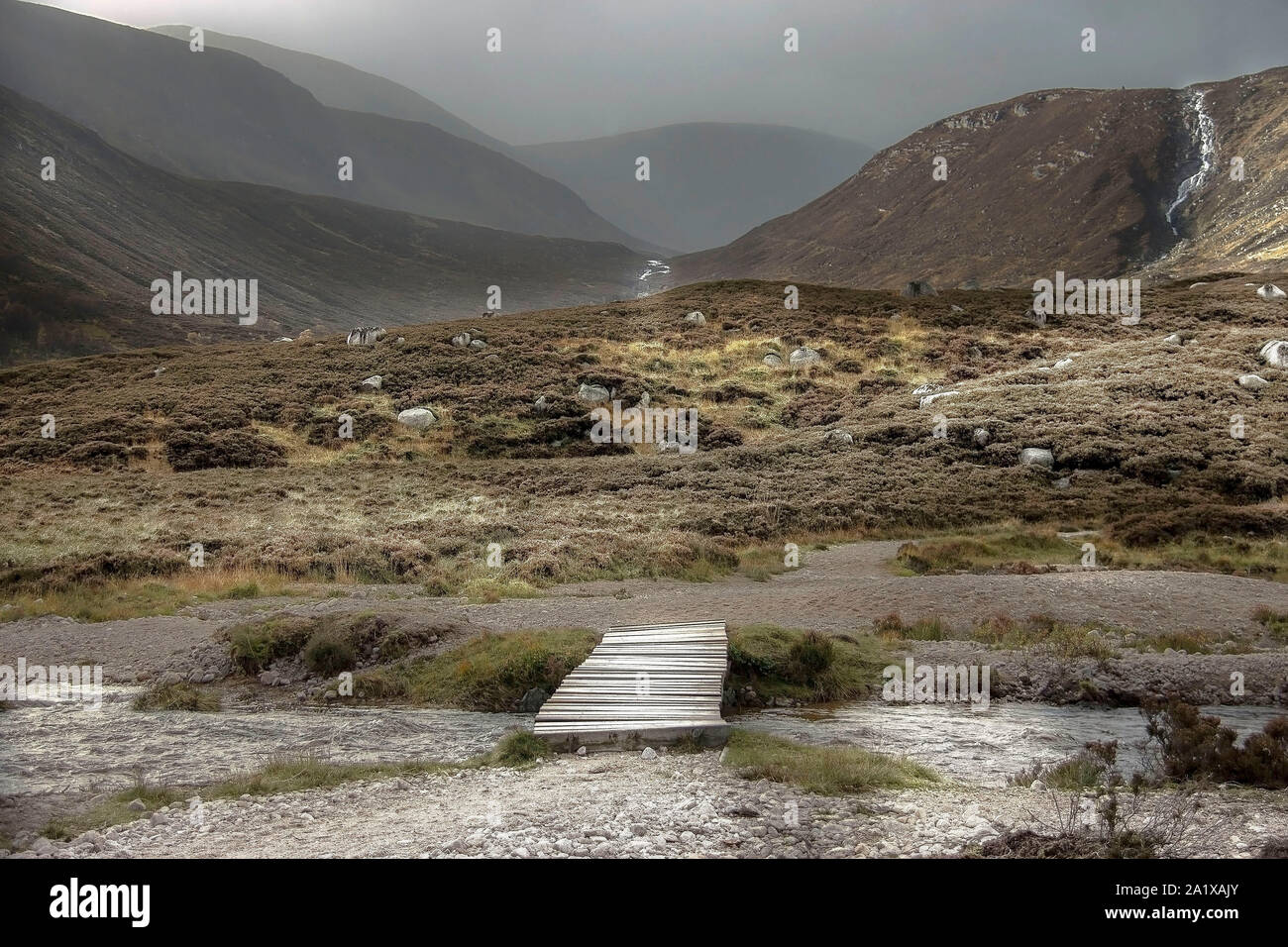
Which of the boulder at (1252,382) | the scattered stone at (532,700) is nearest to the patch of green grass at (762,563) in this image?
the scattered stone at (532,700)

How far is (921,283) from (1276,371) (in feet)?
100

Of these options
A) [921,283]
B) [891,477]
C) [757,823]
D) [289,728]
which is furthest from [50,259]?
[757,823]

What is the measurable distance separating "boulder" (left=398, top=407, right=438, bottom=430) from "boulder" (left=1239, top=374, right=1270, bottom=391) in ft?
132

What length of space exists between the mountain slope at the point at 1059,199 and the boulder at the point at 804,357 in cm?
8045

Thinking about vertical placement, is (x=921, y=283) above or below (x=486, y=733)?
above

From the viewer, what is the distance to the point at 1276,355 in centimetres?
4762

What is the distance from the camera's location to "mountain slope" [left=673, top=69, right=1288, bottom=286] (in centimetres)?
13250

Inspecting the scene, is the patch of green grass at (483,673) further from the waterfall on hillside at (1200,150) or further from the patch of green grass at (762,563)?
the waterfall on hillside at (1200,150)

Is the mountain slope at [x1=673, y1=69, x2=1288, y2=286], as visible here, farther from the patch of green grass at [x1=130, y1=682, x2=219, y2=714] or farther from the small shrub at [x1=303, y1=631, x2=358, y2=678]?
the patch of green grass at [x1=130, y1=682, x2=219, y2=714]

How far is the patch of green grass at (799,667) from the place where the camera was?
1557 cm

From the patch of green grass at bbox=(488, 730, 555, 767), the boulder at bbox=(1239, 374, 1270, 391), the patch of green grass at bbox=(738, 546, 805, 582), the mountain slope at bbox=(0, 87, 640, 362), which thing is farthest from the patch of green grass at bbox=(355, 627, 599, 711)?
the mountain slope at bbox=(0, 87, 640, 362)
